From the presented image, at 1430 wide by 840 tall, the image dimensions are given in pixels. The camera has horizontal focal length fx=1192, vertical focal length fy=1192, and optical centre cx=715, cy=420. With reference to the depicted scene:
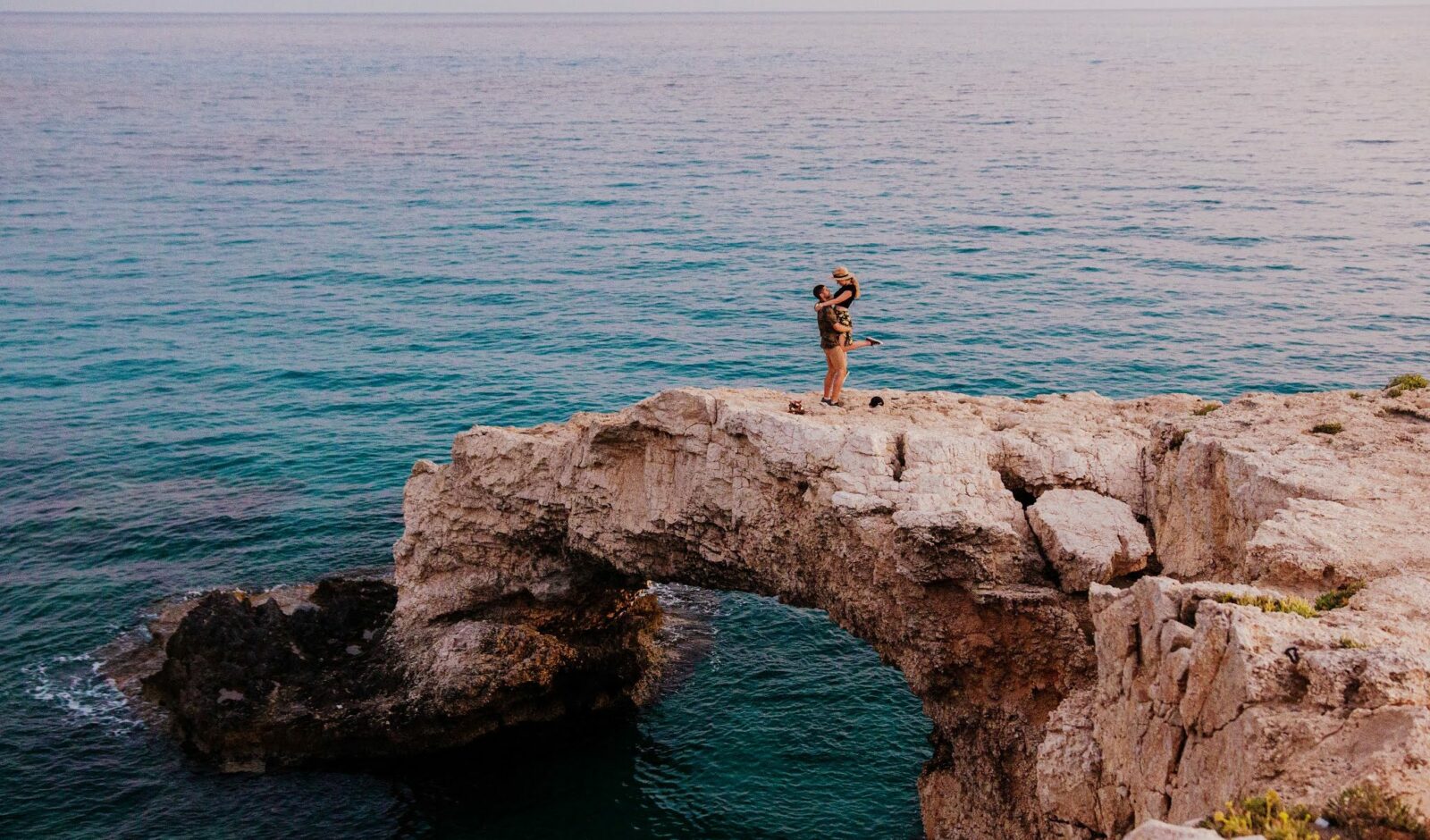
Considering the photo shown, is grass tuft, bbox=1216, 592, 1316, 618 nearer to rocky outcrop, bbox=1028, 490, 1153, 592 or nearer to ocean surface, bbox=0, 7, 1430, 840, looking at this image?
rocky outcrop, bbox=1028, 490, 1153, 592

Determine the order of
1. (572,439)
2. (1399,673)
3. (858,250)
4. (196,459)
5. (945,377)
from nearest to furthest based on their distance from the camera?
(1399,673), (572,439), (196,459), (945,377), (858,250)

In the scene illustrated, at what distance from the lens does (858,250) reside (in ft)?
265

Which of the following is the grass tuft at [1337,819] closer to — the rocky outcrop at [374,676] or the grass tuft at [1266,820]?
the grass tuft at [1266,820]

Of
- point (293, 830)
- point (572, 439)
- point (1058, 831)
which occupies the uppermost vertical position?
point (572, 439)

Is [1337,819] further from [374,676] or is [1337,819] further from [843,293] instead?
[374,676]

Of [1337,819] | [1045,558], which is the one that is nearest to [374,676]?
[1045,558]

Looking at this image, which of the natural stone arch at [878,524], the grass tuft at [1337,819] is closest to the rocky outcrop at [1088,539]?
the natural stone arch at [878,524]

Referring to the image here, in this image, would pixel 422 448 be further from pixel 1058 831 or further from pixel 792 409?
pixel 1058 831

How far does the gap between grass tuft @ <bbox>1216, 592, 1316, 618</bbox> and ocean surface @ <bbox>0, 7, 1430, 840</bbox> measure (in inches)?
592

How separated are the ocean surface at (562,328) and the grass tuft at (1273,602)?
1503cm

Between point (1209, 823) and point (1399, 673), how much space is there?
3347 millimetres

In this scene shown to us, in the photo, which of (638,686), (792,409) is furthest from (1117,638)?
(638,686)

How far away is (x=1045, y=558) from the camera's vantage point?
24.5 metres

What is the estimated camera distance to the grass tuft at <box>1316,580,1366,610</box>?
1811cm
